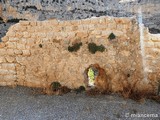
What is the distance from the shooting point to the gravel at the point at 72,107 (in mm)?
8094

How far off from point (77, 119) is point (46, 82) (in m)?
2.33

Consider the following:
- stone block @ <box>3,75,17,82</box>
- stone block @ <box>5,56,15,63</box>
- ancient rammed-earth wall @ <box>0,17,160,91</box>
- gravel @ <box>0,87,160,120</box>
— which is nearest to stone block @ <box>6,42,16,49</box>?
ancient rammed-earth wall @ <box>0,17,160,91</box>

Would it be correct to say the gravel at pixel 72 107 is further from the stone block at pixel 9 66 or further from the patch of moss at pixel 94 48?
the patch of moss at pixel 94 48

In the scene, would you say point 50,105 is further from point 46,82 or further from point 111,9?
point 111,9

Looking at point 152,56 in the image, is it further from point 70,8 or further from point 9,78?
point 70,8

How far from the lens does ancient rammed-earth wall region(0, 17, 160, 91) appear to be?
9.46 metres

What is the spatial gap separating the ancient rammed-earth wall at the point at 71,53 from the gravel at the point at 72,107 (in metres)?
0.64

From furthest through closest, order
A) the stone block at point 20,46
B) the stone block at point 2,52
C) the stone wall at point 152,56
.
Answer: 1. the stone block at point 2,52
2. the stone block at point 20,46
3. the stone wall at point 152,56

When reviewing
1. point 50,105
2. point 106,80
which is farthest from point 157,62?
point 50,105

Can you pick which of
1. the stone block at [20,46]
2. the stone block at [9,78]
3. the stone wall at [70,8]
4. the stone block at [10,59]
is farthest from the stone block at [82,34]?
the stone wall at [70,8]

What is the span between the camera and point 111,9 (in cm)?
2316

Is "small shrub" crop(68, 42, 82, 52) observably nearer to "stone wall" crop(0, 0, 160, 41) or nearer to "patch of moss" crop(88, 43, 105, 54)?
"patch of moss" crop(88, 43, 105, 54)

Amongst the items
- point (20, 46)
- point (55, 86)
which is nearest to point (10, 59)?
point (20, 46)

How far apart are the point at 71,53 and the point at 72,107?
1903mm
